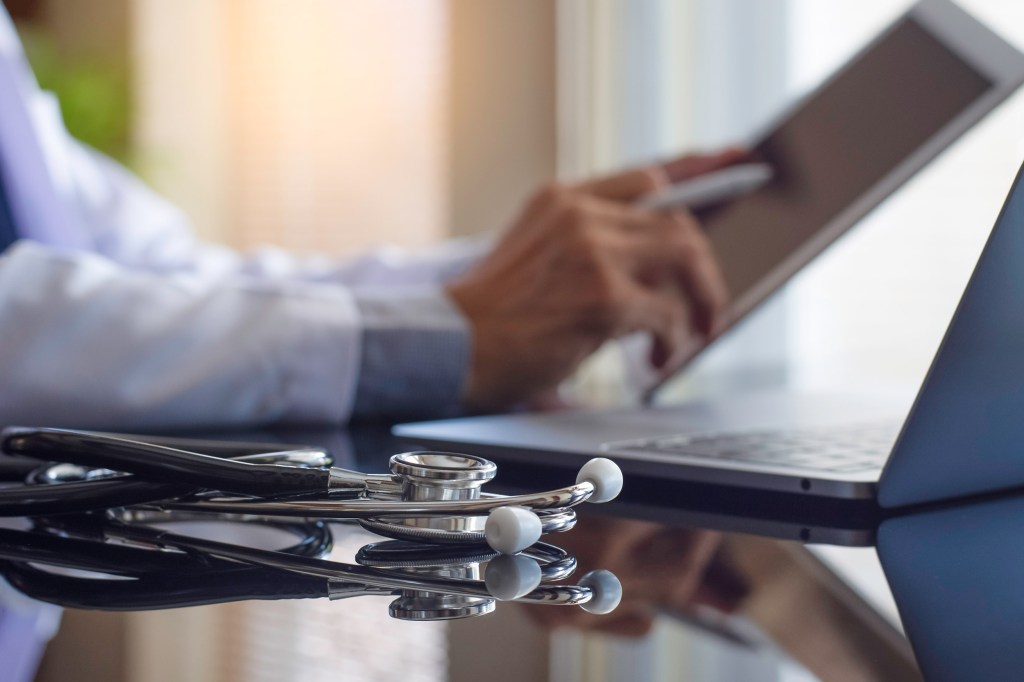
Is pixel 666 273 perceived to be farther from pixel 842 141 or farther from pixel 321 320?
pixel 321 320

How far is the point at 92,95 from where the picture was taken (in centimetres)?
339

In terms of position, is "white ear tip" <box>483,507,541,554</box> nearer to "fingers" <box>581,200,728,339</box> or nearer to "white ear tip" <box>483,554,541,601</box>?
"white ear tip" <box>483,554,541,601</box>

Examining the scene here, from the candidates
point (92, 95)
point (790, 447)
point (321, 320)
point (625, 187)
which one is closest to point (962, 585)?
point (790, 447)

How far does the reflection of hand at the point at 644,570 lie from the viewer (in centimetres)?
25

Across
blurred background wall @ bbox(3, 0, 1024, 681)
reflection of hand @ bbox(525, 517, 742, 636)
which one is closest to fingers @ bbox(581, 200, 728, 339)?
blurred background wall @ bbox(3, 0, 1024, 681)

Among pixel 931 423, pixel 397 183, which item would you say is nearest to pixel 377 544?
pixel 931 423

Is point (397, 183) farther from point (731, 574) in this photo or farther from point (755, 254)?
point (731, 574)

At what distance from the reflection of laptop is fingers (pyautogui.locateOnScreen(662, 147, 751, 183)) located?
0.10 m

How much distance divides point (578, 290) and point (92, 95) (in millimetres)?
3078

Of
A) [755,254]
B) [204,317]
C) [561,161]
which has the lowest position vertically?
[204,317]

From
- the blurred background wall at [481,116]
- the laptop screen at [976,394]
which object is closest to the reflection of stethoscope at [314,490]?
the laptop screen at [976,394]

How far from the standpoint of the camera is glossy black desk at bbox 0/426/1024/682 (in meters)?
0.21

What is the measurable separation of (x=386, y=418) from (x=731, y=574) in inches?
19.1

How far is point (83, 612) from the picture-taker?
0.25m
